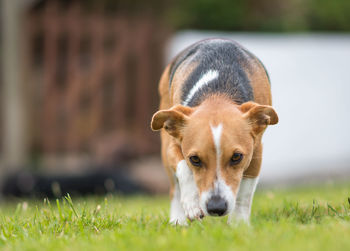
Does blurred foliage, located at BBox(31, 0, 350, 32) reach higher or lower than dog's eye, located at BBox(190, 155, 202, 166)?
higher

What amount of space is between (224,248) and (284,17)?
1841 centimetres

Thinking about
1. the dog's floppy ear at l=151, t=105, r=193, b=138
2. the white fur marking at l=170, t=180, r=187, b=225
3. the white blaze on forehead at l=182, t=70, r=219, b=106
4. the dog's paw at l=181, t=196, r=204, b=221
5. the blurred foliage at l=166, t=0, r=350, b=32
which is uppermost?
the blurred foliage at l=166, t=0, r=350, b=32

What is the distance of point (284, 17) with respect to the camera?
67.9 ft

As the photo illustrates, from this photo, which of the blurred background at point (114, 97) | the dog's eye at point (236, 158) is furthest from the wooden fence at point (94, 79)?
the dog's eye at point (236, 158)

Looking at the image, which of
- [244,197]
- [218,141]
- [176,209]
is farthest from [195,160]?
[176,209]

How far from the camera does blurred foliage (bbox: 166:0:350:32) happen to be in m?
19.3

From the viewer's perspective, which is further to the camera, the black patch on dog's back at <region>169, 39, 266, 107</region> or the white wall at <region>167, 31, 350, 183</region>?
the white wall at <region>167, 31, 350, 183</region>

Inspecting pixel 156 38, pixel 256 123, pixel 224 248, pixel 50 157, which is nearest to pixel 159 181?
pixel 50 157

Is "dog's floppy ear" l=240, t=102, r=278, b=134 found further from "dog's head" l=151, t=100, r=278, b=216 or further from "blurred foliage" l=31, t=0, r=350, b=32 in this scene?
"blurred foliage" l=31, t=0, r=350, b=32

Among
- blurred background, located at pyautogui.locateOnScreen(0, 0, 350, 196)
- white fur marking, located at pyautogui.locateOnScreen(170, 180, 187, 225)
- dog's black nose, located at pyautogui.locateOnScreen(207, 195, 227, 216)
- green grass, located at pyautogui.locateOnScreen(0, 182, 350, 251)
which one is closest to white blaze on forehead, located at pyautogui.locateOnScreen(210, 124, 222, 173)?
dog's black nose, located at pyautogui.locateOnScreen(207, 195, 227, 216)

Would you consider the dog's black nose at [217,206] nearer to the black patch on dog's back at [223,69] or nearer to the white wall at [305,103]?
the black patch on dog's back at [223,69]

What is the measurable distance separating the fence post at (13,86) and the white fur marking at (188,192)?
29.6 feet

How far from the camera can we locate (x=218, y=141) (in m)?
4.47

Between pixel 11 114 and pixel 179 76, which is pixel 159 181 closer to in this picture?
pixel 11 114
